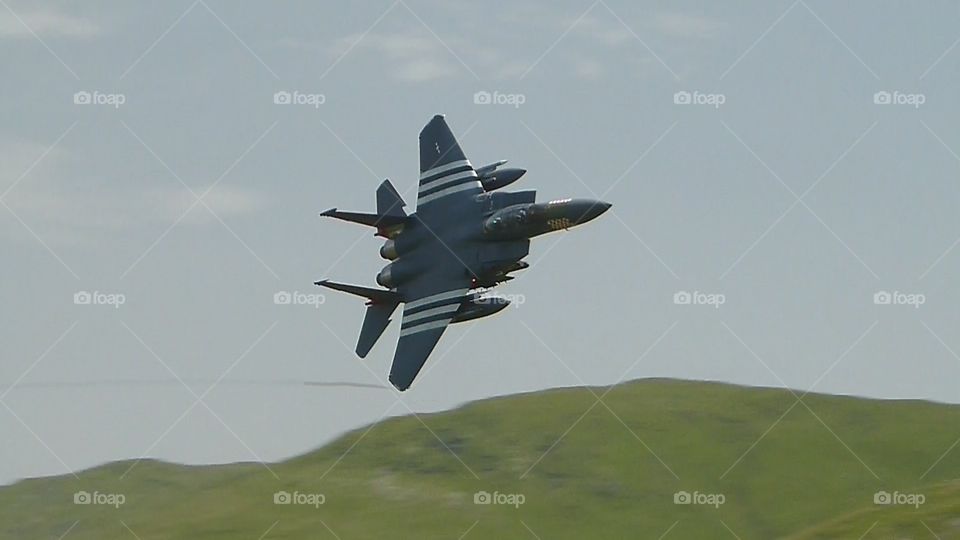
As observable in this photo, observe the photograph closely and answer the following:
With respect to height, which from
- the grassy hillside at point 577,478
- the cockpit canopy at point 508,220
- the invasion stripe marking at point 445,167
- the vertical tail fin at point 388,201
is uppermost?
the invasion stripe marking at point 445,167

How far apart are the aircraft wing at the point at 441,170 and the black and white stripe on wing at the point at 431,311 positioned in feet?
14.2

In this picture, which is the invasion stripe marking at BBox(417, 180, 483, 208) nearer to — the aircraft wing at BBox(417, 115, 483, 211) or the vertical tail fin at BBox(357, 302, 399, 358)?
the aircraft wing at BBox(417, 115, 483, 211)

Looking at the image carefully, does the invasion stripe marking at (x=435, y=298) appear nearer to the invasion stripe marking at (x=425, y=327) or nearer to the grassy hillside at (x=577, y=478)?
the invasion stripe marking at (x=425, y=327)

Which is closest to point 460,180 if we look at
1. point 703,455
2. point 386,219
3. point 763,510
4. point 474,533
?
point 386,219

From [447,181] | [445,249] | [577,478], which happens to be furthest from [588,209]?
[577,478]

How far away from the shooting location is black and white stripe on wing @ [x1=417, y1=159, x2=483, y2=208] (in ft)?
196

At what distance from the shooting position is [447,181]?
198 feet

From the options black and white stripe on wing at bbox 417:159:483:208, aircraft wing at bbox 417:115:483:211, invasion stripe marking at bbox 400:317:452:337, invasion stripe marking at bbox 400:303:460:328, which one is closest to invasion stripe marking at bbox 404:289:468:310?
invasion stripe marking at bbox 400:303:460:328

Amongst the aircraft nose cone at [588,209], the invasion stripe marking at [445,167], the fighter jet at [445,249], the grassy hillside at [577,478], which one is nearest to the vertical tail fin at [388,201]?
the fighter jet at [445,249]

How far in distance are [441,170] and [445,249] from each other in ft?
→ 19.2

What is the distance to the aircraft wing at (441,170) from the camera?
195 ft

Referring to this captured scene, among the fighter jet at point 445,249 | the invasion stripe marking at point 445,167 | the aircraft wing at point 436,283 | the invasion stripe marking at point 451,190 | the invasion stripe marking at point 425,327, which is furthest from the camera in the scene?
the invasion stripe marking at point 445,167

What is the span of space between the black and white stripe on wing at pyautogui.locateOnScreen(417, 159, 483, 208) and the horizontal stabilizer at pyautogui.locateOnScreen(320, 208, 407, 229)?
7.39 feet

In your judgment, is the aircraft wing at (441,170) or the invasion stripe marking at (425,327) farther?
the aircraft wing at (441,170)
